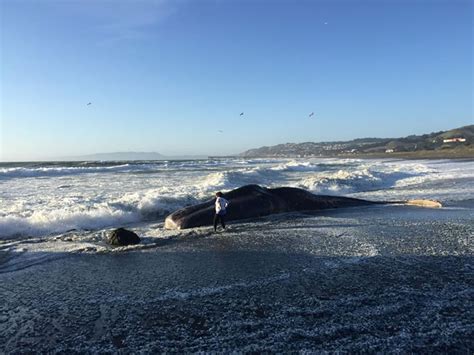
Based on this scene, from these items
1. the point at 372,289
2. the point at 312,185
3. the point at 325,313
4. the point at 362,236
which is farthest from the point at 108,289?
the point at 312,185

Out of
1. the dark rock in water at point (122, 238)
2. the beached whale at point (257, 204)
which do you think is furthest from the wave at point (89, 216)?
the dark rock in water at point (122, 238)

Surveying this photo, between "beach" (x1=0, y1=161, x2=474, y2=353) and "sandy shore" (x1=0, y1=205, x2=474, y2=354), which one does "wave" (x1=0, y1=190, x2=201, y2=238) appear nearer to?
"beach" (x1=0, y1=161, x2=474, y2=353)

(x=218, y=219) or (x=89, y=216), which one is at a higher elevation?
(x=89, y=216)

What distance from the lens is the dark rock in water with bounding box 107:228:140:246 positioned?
1021cm

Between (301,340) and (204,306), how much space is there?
1.66 meters

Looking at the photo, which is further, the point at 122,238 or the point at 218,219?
the point at 218,219

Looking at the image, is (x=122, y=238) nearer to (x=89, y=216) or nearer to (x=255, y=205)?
(x=89, y=216)

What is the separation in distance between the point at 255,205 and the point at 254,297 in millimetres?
8287

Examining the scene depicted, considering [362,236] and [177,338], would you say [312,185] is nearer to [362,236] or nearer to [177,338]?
[362,236]

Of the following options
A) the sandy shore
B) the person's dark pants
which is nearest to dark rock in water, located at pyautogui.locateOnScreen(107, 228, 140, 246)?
the sandy shore

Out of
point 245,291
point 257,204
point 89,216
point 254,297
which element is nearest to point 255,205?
point 257,204

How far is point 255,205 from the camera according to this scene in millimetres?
14609

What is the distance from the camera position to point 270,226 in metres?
12.5

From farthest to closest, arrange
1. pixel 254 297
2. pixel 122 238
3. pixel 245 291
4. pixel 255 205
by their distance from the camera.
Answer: pixel 255 205 → pixel 122 238 → pixel 245 291 → pixel 254 297
